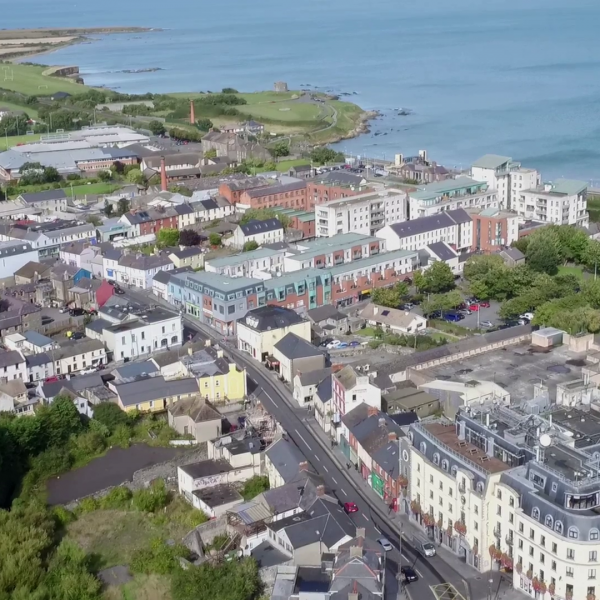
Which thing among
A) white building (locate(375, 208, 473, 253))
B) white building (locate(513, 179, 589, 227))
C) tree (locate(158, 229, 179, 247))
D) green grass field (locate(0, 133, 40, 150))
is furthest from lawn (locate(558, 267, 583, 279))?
green grass field (locate(0, 133, 40, 150))

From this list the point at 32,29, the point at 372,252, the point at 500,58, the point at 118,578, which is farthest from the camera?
the point at 32,29

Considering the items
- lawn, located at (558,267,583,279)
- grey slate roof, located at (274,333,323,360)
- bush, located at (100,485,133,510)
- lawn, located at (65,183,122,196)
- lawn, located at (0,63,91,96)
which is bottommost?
lawn, located at (558,267,583,279)

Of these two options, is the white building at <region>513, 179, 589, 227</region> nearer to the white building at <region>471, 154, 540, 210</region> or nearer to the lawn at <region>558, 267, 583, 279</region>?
the white building at <region>471, 154, 540, 210</region>

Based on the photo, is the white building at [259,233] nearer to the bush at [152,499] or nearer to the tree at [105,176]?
the tree at [105,176]

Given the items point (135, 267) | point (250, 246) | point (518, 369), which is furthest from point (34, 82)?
point (518, 369)

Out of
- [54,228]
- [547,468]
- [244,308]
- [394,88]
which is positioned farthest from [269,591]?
[394,88]

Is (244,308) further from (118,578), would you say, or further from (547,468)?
(547,468)
